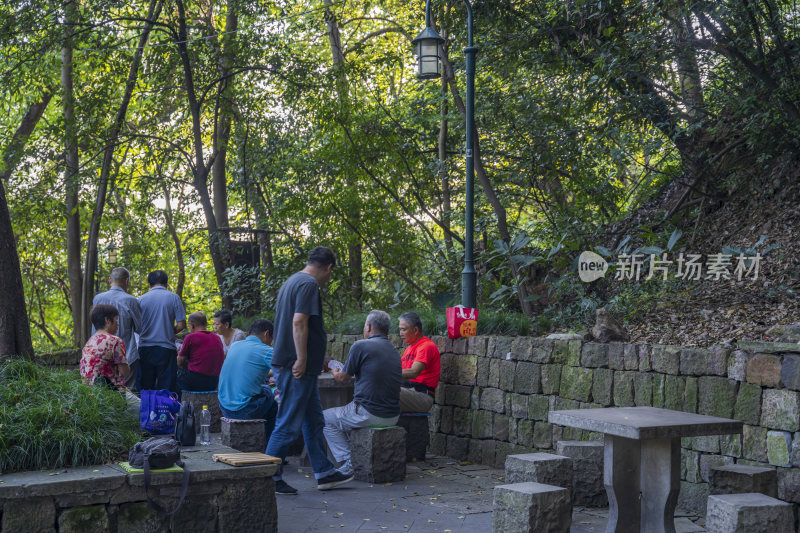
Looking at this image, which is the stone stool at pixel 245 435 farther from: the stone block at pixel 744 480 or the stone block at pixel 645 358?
the stone block at pixel 744 480

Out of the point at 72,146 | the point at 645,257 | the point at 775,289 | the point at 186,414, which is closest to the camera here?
the point at 186,414

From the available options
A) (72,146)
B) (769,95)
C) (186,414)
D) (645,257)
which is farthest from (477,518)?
(72,146)

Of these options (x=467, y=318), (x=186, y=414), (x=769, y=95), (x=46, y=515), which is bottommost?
(x=46, y=515)

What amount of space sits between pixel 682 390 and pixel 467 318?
274 cm

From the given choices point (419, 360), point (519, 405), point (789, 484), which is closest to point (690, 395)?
point (789, 484)

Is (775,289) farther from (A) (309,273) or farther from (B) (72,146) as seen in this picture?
(B) (72,146)

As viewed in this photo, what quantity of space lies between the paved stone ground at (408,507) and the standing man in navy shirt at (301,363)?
1.06ft

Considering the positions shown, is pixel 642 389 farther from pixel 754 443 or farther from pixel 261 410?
pixel 261 410

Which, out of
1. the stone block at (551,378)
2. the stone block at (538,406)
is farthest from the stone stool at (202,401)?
the stone block at (551,378)

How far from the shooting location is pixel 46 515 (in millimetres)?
3963

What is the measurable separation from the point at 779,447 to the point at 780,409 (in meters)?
0.24

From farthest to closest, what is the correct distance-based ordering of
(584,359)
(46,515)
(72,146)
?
(72,146) < (584,359) < (46,515)

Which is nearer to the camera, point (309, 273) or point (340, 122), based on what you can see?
point (309, 273)

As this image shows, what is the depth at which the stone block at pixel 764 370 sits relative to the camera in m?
4.86
